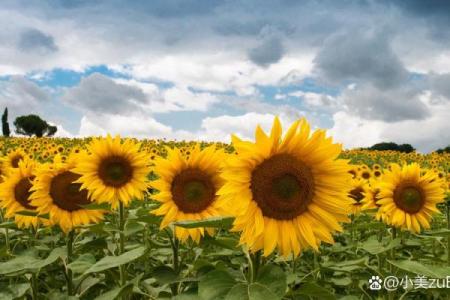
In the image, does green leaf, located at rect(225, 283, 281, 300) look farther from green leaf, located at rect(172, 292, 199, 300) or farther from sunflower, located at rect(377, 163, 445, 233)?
sunflower, located at rect(377, 163, 445, 233)

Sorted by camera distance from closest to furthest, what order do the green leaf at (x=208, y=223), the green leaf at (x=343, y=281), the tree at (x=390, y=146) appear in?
1. the green leaf at (x=208, y=223)
2. the green leaf at (x=343, y=281)
3. the tree at (x=390, y=146)

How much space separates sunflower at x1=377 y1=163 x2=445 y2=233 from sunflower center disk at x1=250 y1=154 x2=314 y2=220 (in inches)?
132

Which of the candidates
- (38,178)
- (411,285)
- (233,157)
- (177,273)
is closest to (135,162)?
(38,178)

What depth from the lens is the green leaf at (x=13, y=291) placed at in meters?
3.80

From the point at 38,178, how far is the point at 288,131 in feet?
10.2

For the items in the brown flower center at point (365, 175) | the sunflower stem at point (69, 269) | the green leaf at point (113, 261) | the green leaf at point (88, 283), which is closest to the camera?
the green leaf at point (113, 261)

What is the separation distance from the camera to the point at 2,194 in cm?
569

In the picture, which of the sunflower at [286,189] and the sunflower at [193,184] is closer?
the sunflower at [286,189]

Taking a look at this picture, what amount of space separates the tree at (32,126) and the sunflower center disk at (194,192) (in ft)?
281

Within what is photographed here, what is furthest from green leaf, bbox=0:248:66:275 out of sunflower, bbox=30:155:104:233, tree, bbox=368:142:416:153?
tree, bbox=368:142:416:153

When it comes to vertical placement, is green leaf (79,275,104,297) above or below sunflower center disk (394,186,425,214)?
below

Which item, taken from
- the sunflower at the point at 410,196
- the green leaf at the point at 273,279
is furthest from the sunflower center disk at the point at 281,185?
the sunflower at the point at 410,196

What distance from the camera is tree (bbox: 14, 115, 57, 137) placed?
84.2m

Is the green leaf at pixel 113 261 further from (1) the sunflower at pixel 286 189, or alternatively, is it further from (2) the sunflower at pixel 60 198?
(2) the sunflower at pixel 60 198
